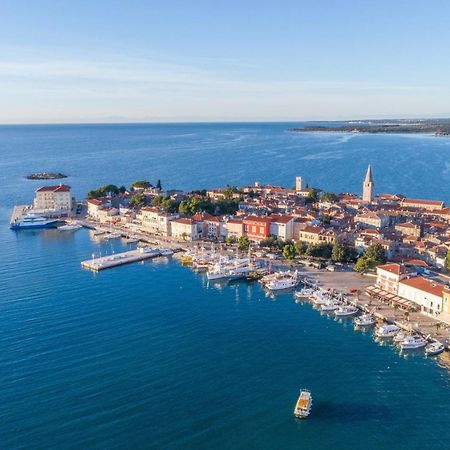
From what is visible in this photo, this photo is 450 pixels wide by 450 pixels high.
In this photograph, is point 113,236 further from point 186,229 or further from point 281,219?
point 281,219

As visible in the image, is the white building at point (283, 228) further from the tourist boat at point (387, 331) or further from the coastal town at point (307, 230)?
the tourist boat at point (387, 331)

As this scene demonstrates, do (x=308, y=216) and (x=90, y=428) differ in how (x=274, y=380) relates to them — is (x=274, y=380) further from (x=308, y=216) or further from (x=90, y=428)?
(x=308, y=216)

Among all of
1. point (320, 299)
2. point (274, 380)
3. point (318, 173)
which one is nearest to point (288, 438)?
point (274, 380)

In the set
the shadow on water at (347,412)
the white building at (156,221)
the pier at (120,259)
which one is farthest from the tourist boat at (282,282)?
the white building at (156,221)

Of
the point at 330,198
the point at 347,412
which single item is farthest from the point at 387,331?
the point at 330,198

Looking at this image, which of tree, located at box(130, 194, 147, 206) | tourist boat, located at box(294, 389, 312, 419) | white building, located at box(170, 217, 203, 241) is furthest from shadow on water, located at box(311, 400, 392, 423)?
tree, located at box(130, 194, 147, 206)
